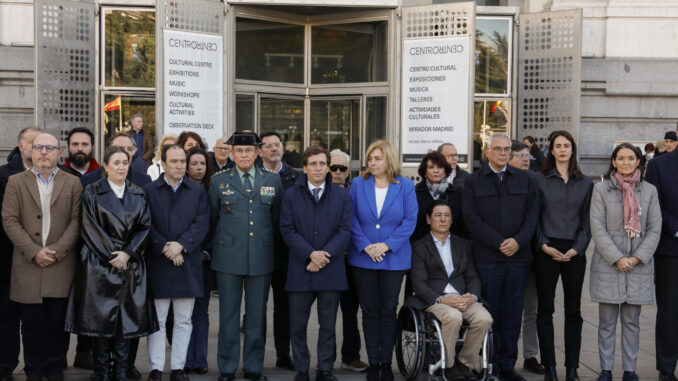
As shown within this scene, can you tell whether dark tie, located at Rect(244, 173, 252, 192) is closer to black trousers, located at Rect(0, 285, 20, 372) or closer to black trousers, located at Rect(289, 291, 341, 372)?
black trousers, located at Rect(289, 291, 341, 372)

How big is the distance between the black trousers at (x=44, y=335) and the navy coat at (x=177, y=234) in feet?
2.56

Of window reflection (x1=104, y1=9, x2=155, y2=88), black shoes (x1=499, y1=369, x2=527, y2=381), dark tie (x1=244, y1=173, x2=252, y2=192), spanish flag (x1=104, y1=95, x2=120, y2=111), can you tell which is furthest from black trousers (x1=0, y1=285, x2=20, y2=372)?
window reflection (x1=104, y1=9, x2=155, y2=88)

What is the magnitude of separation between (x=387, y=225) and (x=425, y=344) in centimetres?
100

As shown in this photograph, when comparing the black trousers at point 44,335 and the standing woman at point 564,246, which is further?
the standing woman at point 564,246

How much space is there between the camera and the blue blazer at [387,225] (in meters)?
6.13

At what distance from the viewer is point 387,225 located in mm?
6180

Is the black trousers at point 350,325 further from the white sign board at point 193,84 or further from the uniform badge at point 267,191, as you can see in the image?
the white sign board at point 193,84

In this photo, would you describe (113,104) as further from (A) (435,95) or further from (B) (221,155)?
(A) (435,95)

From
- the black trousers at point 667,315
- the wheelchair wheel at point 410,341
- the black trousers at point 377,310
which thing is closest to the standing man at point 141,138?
the black trousers at point 377,310

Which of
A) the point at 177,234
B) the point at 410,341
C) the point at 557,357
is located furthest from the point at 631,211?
the point at 177,234

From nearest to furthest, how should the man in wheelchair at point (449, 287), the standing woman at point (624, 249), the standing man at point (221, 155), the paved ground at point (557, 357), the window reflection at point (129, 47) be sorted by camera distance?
1. the man in wheelchair at point (449, 287)
2. the standing woman at point (624, 249)
3. the paved ground at point (557, 357)
4. the standing man at point (221, 155)
5. the window reflection at point (129, 47)

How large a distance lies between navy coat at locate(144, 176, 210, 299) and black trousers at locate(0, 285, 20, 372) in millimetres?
1176

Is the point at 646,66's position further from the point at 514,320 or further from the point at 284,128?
the point at 514,320

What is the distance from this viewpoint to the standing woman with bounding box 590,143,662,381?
5965mm
